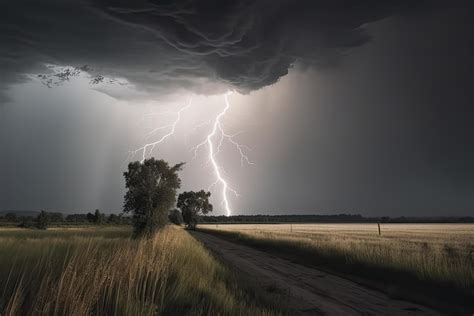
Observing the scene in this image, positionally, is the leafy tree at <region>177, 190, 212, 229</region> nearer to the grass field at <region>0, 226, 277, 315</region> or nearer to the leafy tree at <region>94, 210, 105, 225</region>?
the leafy tree at <region>94, 210, 105, 225</region>

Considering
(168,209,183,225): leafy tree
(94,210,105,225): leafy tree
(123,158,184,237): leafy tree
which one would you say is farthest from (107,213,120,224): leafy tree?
(123,158,184,237): leafy tree

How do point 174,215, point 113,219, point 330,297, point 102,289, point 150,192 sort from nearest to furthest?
point 102,289
point 330,297
point 150,192
point 174,215
point 113,219

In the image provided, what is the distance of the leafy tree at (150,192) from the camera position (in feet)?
110

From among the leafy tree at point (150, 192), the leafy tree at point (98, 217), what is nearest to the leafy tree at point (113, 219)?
the leafy tree at point (98, 217)

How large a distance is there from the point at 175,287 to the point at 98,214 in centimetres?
11783

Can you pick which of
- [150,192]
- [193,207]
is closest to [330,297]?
[150,192]

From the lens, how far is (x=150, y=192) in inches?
1348

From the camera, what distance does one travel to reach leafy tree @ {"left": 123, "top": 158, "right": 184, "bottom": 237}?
33.6m

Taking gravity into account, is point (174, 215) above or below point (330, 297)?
above

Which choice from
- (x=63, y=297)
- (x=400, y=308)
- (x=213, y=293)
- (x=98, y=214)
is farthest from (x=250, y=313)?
(x=98, y=214)

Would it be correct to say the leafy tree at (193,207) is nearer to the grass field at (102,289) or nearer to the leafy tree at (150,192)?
the leafy tree at (150,192)

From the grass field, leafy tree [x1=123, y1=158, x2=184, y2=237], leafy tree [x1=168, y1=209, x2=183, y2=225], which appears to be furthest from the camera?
leafy tree [x1=168, y1=209, x2=183, y2=225]

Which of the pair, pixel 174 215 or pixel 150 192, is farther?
pixel 174 215

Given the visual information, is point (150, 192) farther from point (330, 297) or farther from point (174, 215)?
point (330, 297)
